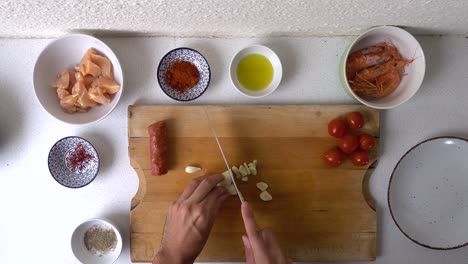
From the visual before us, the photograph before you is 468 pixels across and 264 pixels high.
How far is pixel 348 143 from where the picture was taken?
1.21 metres

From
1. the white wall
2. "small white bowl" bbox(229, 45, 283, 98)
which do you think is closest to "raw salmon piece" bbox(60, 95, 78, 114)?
the white wall

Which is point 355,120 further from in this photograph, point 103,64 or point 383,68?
point 103,64

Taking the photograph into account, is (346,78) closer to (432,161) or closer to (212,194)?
(432,161)

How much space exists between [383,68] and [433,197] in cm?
48

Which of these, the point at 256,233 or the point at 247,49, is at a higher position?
the point at 247,49

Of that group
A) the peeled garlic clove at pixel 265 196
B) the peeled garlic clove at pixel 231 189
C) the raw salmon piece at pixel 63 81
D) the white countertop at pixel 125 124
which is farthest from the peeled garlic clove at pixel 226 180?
the raw salmon piece at pixel 63 81

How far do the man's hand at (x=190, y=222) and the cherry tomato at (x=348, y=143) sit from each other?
42cm

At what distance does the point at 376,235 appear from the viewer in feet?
4.25

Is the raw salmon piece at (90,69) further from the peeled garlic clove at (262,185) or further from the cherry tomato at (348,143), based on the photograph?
the cherry tomato at (348,143)

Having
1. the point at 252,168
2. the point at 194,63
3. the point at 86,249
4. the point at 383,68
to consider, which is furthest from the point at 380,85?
the point at 86,249

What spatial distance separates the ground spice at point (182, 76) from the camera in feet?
4.00

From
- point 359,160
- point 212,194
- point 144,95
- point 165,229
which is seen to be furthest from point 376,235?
point 144,95

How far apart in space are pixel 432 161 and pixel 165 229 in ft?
3.01

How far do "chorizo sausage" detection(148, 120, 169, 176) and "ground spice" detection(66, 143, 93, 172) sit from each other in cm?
21
